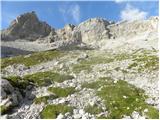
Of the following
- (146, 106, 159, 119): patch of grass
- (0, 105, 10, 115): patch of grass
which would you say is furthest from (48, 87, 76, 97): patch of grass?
(146, 106, 159, 119): patch of grass

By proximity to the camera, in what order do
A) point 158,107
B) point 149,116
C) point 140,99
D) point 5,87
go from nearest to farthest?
point 149,116 < point 158,107 < point 140,99 < point 5,87

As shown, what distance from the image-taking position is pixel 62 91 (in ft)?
105

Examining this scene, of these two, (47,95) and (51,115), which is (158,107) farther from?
(47,95)

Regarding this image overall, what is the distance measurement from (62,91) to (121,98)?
6.38 m

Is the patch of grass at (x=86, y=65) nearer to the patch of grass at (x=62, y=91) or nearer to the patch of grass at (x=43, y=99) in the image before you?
the patch of grass at (x=62, y=91)

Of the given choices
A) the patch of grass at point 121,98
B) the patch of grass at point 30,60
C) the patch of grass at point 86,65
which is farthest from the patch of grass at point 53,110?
the patch of grass at point 30,60

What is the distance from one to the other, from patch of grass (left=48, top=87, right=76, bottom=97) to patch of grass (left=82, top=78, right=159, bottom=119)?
6.37 ft

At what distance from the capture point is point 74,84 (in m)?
33.9

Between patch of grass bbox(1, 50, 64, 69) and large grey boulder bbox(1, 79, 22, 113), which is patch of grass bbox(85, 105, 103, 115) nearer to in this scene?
large grey boulder bbox(1, 79, 22, 113)

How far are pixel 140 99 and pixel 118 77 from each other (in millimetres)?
10264

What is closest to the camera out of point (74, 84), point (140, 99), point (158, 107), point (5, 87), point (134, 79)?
point (158, 107)

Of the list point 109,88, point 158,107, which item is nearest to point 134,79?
point 109,88

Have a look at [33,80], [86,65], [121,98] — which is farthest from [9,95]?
[86,65]

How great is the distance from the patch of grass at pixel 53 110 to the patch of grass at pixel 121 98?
3.28m
